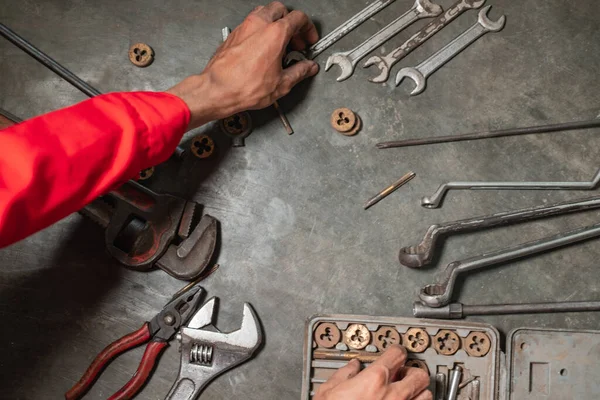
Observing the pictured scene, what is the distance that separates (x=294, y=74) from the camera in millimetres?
1503

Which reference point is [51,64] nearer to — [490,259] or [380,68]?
[380,68]

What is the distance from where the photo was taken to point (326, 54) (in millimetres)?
1621

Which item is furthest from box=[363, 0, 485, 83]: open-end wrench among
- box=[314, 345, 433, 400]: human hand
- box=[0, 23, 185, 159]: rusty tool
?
box=[314, 345, 433, 400]: human hand

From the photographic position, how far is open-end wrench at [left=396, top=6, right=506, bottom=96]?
1.59m

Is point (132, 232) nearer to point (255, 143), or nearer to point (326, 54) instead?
point (255, 143)

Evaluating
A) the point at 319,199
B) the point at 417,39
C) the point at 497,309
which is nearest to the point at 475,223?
the point at 497,309

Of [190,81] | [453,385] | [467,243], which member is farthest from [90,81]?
[453,385]

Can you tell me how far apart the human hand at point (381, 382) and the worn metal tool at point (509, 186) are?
387mm

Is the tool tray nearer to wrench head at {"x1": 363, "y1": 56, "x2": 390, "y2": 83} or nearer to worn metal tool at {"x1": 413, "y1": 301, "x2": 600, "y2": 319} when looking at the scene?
worn metal tool at {"x1": 413, "y1": 301, "x2": 600, "y2": 319}

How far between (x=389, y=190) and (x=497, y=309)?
0.40 m

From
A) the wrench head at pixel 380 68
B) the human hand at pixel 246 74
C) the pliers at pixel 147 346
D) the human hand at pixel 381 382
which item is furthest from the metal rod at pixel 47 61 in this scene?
the human hand at pixel 381 382

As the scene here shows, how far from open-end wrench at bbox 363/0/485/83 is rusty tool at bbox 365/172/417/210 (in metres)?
0.27

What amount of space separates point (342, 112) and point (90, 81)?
0.69m

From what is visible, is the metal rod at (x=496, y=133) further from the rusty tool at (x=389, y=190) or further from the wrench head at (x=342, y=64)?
the wrench head at (x=342, y=64)
